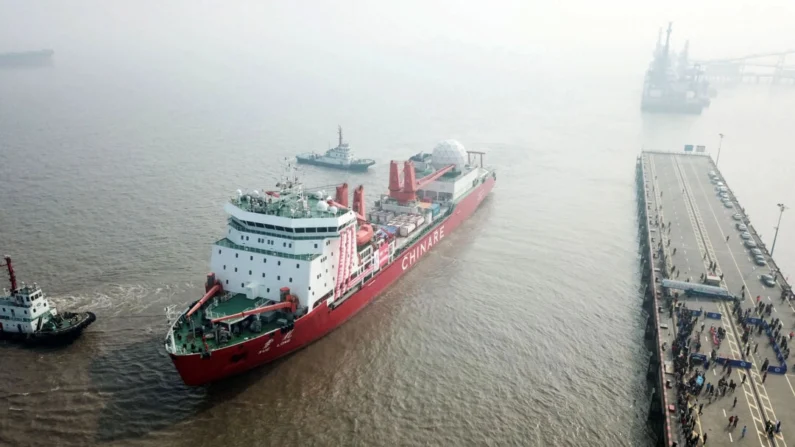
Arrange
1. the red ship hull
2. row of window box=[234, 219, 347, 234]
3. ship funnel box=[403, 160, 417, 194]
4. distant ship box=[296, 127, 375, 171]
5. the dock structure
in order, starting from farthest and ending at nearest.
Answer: distant ship box=[296, 127, 375, 171]
ship funnel box=[403, 160, 417, 194]
row of window box=[234, 219, 347, 234]
the red ship hull
the dock structure

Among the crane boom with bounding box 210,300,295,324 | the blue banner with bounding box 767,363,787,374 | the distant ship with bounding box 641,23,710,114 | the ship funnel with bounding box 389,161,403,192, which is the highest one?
the distant ship with bounding box 641,23,710,114

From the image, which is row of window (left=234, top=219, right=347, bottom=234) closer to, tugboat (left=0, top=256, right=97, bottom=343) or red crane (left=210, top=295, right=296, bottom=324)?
red crane (left=210, top=295, right=296, bottom=324)

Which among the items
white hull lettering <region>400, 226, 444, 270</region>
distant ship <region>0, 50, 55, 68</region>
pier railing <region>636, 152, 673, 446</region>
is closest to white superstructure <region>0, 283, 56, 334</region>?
white hull lettering <region>400, 226, 444, 270</region>

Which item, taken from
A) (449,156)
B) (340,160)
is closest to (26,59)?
(340,160)

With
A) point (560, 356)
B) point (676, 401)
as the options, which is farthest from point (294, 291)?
point (676, 401)

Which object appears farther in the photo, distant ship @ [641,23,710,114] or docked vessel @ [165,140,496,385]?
distant ship @ [641,23,710,114]

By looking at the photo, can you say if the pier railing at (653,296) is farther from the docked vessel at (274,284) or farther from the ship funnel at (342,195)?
the ship funnel at (342,195)

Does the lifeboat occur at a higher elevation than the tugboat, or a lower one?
higher

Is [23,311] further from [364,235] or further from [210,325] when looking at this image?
[364,235]
